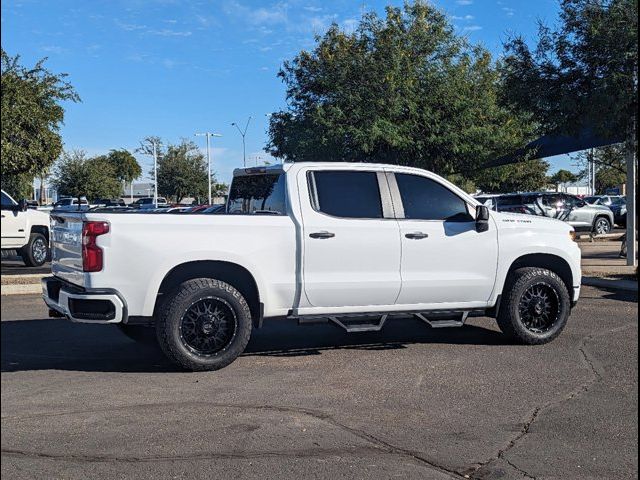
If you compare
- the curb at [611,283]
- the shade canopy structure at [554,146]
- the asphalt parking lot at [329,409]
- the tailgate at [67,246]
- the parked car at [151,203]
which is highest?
the shade canopy structure at [554,146]

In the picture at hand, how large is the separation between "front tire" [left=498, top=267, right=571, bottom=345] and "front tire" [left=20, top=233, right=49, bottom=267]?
11460mm

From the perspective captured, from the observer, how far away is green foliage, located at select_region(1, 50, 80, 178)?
575 inches

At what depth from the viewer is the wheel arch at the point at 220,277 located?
659 cm

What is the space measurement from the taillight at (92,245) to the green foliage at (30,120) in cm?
833

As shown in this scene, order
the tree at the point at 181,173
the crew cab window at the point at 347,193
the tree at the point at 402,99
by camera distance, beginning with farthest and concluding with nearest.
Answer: the tree at the point at 181,173 < the tree at the point at 402,99 < the crew cab window at the point at 347,193

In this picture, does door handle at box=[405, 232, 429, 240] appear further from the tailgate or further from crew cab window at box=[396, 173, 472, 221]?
the tailgate

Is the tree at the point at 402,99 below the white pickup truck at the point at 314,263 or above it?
above

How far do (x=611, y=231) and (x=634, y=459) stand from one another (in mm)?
24488

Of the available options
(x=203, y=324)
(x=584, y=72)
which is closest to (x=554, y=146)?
(x=584, y=72)

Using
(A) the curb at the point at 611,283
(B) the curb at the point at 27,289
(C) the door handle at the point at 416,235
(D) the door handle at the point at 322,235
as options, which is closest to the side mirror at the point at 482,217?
(C) the door handle at the point at 416,235

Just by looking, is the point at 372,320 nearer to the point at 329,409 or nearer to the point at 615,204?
the point at 329,409

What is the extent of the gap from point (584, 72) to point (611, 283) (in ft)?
12.0

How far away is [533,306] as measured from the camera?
7707 mm

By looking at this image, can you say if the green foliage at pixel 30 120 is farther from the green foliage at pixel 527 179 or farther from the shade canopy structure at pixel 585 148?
the green foliage at pixel 527 179
